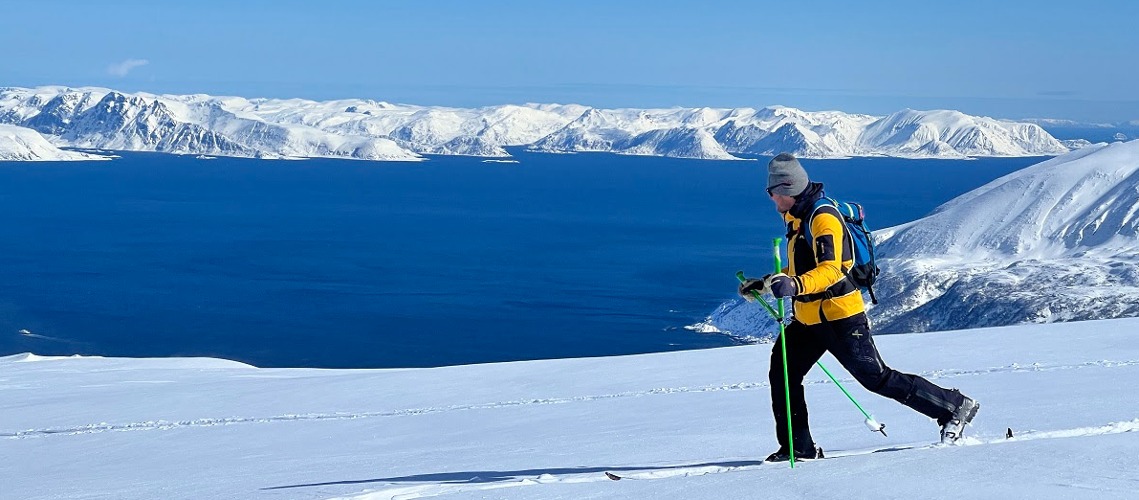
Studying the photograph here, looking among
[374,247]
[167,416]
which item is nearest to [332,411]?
[167,416]

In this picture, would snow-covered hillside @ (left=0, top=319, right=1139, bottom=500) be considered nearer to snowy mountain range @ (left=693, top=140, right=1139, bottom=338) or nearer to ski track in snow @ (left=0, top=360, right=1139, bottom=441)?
ski track in snow @ (left=0, top=360, right=1139, bottom=441)

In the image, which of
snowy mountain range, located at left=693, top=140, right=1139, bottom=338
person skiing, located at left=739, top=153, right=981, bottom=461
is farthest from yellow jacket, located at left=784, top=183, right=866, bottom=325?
snowy mountain range, located at left=693, top=140, right=1139, bottom=338

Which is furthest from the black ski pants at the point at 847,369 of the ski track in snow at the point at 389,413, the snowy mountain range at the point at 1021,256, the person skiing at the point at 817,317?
the snowy mountain range at the point at 1021,256

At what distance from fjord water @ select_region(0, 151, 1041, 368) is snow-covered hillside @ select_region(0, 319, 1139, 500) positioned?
4550 centimetres

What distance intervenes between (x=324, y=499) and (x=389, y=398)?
673cm

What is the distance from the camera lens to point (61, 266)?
94.1 metres

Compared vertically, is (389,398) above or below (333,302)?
below

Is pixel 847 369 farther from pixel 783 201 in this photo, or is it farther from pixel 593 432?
pixel 593 432

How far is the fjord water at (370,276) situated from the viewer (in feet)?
214

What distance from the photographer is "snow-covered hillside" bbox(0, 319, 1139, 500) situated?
17.9ft

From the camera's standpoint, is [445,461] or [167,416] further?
[167,416]

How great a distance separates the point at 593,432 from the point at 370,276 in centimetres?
8508

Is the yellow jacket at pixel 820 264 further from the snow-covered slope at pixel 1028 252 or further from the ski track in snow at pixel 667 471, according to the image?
the snow-covered slope at pixel 1028 252

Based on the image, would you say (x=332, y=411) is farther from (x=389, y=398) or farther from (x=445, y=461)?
(x=445, y=461)
